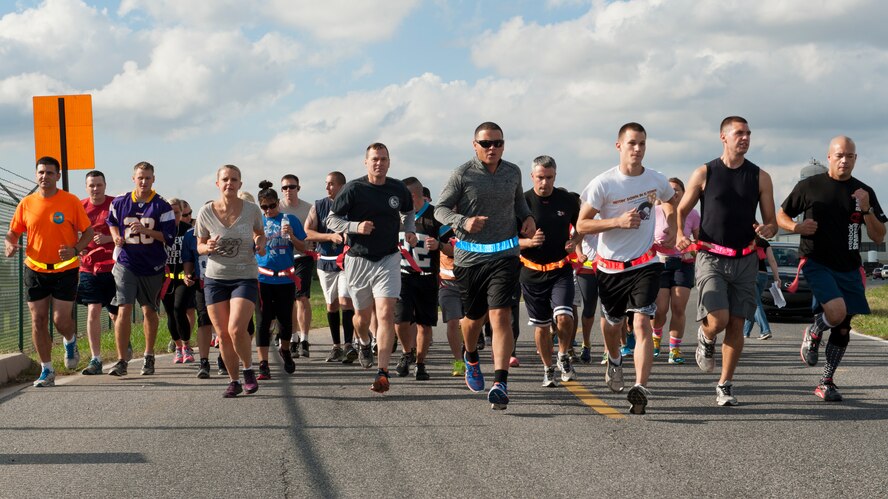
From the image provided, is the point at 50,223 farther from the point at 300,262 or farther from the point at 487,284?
the point at 487,284

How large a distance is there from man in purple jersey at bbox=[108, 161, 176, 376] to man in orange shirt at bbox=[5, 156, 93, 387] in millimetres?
574

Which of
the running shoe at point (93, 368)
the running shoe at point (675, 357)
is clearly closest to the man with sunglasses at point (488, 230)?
the running shoe at point (675, 357)

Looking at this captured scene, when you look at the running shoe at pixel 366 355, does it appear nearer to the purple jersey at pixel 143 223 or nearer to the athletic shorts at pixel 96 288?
the purple jersey at pixel 143 223

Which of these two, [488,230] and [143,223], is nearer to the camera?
[488,230]

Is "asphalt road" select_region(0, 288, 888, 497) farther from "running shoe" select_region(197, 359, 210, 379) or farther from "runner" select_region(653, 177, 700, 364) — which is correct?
"runner" select_region(653, 177, 700, 364)

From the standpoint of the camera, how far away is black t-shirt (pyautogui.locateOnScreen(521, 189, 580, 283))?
32.3 feet

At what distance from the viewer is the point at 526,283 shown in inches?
391

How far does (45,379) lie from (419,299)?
3.62 metres

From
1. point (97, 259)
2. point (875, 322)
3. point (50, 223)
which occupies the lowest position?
point (875, 322)

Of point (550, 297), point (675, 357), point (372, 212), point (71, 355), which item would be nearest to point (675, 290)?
point (675, 357)

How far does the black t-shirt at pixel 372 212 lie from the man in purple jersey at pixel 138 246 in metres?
2.52

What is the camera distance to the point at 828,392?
8.40 meters

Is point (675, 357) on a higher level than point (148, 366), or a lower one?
lower

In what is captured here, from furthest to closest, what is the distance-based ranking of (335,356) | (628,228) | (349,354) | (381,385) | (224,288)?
(335,356) → (349,354) → (224,288) → (381,385) → (628,228)
